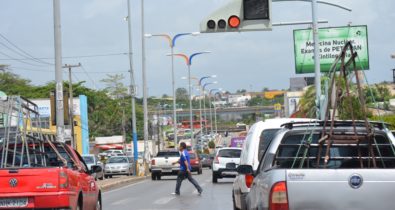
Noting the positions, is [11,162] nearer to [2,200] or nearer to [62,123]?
[2,200]

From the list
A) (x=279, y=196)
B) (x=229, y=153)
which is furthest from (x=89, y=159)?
(x=279, y=196)

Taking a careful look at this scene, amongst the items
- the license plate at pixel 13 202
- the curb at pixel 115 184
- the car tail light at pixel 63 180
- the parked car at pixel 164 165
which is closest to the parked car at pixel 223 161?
the curb at pixel 115 184

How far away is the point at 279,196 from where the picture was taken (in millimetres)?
8773

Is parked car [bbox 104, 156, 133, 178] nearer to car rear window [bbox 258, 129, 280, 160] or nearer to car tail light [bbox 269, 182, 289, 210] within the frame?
car rear window [bbox 258, 129, 280, 160]

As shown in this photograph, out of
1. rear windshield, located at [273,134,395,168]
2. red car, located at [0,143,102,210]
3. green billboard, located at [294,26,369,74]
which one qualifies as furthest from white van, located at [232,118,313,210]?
green billboard, located at [294,26,369,74]

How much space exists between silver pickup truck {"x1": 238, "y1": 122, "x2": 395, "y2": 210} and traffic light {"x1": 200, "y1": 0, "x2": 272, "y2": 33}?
1033cm

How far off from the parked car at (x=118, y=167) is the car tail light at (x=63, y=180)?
39.2 m

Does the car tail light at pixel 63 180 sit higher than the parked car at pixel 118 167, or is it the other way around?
the car tail light at pixel 63 180

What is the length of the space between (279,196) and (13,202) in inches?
251

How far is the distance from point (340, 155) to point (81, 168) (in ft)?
21.8

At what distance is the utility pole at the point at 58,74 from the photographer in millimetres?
25378

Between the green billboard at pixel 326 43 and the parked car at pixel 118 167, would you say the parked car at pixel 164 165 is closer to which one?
the green billboard at pixel 326 43

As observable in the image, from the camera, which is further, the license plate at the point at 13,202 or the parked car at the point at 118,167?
the parked car at the point at 118,167

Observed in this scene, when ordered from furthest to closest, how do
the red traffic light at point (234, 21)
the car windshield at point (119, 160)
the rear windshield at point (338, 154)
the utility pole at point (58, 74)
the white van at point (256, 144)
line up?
the car windshield at point (119, 160) < the utility pole at point (58, 74) < the red traffic light at point (234, 21) < the white van at point (256, 144) < the rear windshield at point (338, 154)
